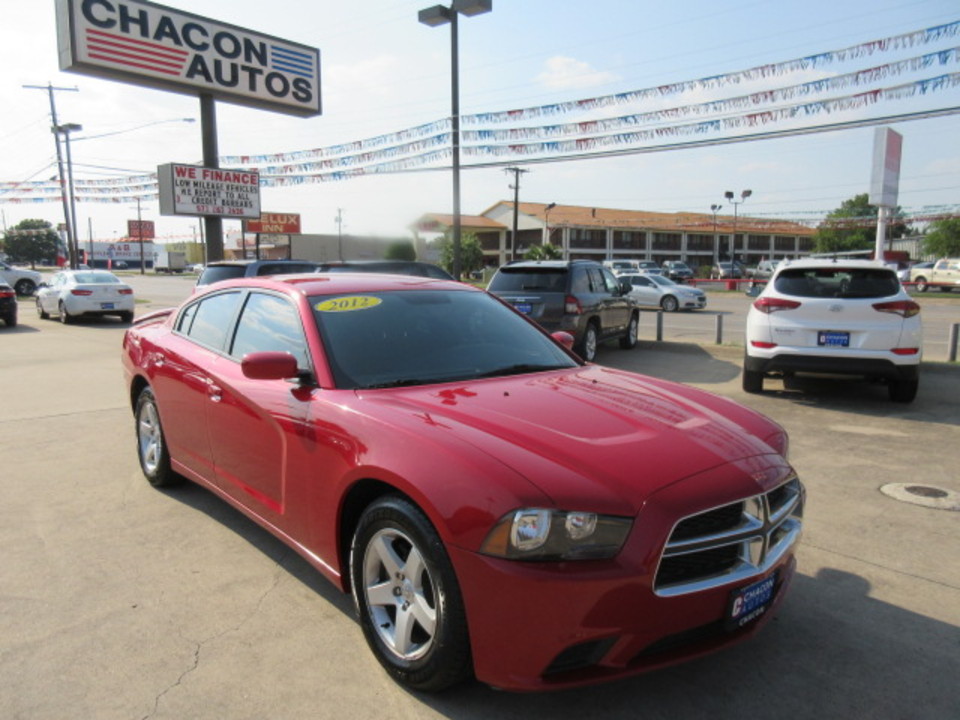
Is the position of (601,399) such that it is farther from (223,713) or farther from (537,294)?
(537,294)

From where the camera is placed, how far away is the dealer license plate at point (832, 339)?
752 centimetres

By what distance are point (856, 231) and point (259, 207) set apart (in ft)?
326

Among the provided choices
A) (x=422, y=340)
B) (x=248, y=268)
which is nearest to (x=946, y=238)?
(x=248, y=268)

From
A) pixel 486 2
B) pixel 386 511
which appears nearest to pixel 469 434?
pixel 386 511

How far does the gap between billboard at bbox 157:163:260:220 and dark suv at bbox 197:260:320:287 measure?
32.4 ft

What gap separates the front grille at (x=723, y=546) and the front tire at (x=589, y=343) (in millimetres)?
8346

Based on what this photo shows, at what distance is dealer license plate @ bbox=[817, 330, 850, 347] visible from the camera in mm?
7523

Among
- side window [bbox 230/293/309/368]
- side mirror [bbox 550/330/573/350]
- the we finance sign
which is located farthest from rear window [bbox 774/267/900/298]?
the we finance sign

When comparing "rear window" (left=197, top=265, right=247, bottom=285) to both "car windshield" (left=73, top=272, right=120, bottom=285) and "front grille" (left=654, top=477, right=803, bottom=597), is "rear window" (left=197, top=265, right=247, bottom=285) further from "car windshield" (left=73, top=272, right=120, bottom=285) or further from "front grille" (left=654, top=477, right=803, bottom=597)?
"front grille" (left=654, top=477, right=803, bottom=597)

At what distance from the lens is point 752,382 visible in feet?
27.7

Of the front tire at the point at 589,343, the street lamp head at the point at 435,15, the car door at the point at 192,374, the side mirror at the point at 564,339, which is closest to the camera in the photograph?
the car door at the point at 192,374

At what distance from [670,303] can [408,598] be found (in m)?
24.0

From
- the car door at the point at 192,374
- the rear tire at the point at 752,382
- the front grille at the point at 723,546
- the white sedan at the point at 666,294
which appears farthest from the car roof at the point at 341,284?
the white sedan at the point at 666,294

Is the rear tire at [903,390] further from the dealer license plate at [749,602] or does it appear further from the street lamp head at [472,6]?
the street lamp head at [472,6]
